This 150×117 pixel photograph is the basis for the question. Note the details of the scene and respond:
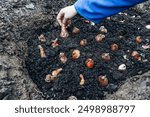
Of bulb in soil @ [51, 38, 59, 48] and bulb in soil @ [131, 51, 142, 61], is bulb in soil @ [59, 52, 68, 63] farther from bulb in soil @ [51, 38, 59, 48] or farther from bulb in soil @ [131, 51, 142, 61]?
bulb in soil @ [131, 51, 142, 61]

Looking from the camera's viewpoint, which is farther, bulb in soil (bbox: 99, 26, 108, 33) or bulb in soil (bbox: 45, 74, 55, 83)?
bulb in soil (bbox: 99, 26, 108, 33)

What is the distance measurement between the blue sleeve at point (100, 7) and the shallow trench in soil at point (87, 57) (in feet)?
1.67

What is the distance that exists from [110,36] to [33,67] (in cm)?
72

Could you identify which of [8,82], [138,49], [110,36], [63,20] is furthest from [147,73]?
[8,82]

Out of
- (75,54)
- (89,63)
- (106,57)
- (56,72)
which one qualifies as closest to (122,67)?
(106,57)

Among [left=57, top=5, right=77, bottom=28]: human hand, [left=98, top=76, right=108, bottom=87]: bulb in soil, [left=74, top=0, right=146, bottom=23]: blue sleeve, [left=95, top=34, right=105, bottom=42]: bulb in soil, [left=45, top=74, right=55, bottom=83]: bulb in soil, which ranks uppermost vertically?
[left=74, top=0, right=146, bottom=23]: blue sleeve

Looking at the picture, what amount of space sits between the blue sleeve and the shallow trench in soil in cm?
51

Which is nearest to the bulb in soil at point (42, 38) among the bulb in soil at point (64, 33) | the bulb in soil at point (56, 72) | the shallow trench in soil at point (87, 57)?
the shallow trench in soil at point (87, 57)

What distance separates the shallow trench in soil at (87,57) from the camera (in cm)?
276

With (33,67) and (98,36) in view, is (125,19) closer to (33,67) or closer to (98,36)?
(98,36)

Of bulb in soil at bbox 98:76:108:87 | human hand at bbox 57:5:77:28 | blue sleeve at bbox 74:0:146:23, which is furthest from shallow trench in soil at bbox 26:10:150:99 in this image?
blue sleeve at bbox 74:0:146:23

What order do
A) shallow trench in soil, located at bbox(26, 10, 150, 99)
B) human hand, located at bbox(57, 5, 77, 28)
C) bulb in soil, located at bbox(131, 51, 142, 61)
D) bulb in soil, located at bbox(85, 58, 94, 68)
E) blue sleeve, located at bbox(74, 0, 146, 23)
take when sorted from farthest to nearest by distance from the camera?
1. bulb in soil, located at bbox(131, 51, 142, 61)
2. bulb in soil, located at bbox(85, 58, 94, 68)
3. shallow trench in soil, located at bbox(26, 10, 150, 99)
4. human hand, located at bbox(57, 5, 77, 28)
5. blue sleeve, located at bbox(74, 0, 146, 23)

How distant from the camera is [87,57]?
116 inches

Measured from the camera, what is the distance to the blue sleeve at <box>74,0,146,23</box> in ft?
7.82
